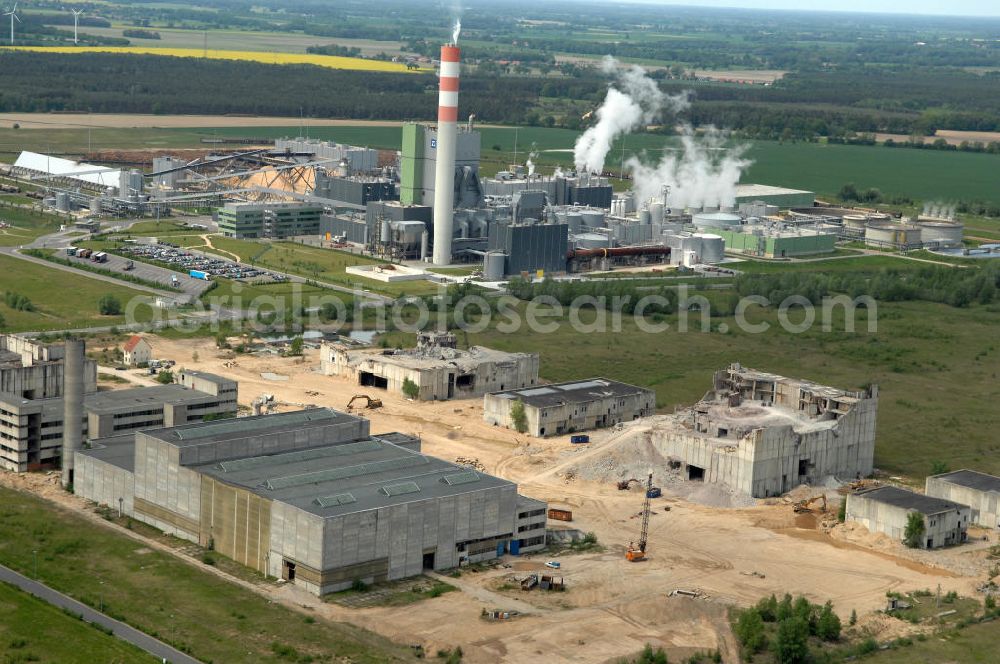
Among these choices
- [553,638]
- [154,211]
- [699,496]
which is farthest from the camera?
[154,211]

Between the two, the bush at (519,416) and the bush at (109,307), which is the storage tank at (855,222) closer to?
the bush at (109,307)

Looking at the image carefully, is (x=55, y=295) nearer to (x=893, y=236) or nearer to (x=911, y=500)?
(x=911, y=500)

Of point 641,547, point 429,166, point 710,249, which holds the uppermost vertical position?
point 429,166

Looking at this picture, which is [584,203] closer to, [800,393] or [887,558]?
[800,393]

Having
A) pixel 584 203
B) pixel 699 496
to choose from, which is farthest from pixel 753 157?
pixel 699 496

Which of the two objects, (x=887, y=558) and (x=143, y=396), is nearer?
(x=887, y=558)

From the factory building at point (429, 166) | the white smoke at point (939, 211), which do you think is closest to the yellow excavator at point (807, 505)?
the factory building at point (429, 166)

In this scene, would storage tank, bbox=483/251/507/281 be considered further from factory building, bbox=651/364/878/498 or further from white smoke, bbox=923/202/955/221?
white smoke, bbox=923/202/955/221

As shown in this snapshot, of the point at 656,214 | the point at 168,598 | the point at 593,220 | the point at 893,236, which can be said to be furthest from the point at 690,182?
the point at 168,598
